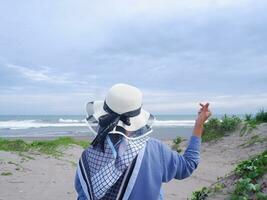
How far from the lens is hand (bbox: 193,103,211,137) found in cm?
302

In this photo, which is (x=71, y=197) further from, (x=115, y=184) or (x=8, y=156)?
(x=115, y=184)

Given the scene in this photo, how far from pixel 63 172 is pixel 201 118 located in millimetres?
7609

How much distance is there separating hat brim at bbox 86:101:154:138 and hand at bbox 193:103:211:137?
0.31m

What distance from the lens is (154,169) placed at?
283 centimetres

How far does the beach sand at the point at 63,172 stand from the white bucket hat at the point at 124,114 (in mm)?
5323

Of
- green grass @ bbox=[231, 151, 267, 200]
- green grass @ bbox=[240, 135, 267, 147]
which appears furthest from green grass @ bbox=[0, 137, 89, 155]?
green grass @ bbox=[231, 151, 267, 200]

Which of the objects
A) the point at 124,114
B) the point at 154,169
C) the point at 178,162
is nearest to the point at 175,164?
the point at 178,162

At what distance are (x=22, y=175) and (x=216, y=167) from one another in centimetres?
525

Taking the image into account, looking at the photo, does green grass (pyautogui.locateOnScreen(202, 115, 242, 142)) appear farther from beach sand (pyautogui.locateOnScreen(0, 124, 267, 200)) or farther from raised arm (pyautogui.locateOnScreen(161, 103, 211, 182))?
raised arm (pyautogui.locateOnScreen(161, 103, 211, 182))

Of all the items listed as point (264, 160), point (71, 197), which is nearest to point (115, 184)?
point (264, 160)

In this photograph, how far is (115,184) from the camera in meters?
2.83

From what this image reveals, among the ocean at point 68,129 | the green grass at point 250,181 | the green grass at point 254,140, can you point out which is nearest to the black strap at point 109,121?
the green grass at point 250,181

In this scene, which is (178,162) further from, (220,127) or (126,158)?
(220,127)

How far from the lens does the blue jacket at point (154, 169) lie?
2.82 meters
